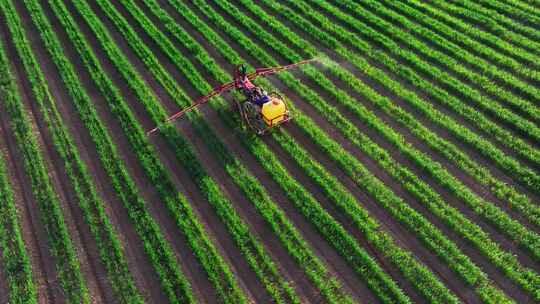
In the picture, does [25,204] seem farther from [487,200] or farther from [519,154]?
[519,154]

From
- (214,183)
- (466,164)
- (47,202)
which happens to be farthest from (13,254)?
(466,164)

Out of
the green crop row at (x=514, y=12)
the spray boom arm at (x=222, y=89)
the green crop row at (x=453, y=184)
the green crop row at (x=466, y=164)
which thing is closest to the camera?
the green crop row at (x=453, y=184)

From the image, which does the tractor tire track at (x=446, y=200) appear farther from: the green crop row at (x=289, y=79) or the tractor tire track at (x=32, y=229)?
the tractor tire track at (x=32, y=229)

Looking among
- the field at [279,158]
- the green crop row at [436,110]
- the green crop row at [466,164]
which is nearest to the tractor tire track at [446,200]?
the field at [279,158]

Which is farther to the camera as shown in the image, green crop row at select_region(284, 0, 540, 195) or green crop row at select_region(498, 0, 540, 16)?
green crop row at select_region(498, 0, 540, 16)

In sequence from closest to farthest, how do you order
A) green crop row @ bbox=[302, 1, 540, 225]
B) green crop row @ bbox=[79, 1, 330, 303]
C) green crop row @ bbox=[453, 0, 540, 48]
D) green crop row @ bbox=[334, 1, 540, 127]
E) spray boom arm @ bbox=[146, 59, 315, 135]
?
green crop row @ bbox=[79, 1, 330, 303], green crop row @ bbox=[302, 1, 540, 225], green crop row @ bbox=[334, 1, 540, 127], spray boom arm @ bbox=[146, 59, 315, 135], green crop row @ bbox=[453, 0, 540, 48]

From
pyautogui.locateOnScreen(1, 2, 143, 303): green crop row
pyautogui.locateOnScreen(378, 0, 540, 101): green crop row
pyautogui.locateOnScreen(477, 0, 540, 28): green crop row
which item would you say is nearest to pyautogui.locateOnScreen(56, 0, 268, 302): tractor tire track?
pyautogui.locateOnScreen(1, 2, 143, 303): green crop row

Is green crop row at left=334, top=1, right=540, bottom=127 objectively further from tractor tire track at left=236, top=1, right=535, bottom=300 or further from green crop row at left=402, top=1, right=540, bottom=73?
tractor tire track at left=236, top=1, right=535, bottom=300
